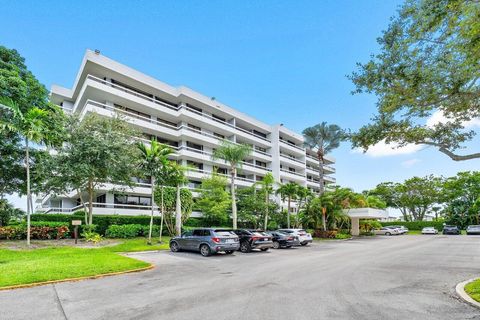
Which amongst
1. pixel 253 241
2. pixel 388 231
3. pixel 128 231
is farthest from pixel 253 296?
pixel 388 231

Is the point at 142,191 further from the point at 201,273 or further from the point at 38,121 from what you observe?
the point at 201,273

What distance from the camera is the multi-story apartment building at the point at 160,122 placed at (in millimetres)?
32031

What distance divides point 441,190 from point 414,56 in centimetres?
5944

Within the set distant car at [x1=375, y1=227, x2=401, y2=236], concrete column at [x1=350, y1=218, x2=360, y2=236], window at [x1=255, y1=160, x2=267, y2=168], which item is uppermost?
window at [x1=255, y1=160, x2=267, y2=168]

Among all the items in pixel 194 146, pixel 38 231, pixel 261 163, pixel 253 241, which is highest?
pixel 194 146

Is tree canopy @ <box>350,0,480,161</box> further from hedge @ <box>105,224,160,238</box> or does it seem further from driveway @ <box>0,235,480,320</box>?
hedge @ <box>105,224,160,238</box>

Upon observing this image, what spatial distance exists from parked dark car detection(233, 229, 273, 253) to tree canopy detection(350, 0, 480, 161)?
39.3 ft

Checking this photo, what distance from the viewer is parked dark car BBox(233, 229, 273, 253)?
65.5 feet

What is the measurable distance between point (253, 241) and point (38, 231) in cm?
1539

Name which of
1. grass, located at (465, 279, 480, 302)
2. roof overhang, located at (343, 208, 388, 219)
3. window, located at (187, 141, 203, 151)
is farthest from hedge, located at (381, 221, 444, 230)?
grass, located at (465, 279, 480, 302)

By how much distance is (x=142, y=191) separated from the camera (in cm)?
3366

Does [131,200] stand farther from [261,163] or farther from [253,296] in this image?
[253,296]

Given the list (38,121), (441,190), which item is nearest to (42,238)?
Result: (38,121)

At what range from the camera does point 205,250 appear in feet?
58.3
